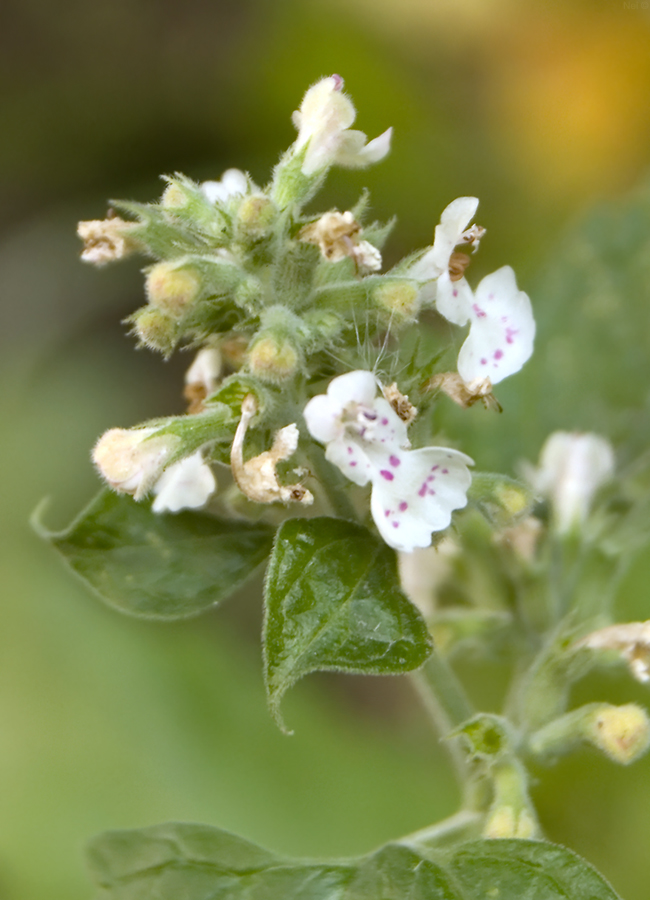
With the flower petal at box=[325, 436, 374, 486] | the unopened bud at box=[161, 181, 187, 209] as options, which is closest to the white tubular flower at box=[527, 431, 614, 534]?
the flower petal at box=[325, 436, 374, 486]

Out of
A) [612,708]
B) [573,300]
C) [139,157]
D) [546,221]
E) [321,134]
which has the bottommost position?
[612,708]

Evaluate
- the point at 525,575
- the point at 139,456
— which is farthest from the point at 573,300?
the point at 139,456

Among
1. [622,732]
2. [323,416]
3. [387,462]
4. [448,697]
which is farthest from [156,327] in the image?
[622,732]

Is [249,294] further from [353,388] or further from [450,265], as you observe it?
[450,265]

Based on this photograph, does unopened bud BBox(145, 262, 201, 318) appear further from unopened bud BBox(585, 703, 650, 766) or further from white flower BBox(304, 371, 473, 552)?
unopened bud BBox(585, 703, 650, 766)

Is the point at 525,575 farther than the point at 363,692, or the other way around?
the point at 363,692

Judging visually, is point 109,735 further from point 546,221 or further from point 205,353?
point 546,221

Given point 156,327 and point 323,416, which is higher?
point 156,327
